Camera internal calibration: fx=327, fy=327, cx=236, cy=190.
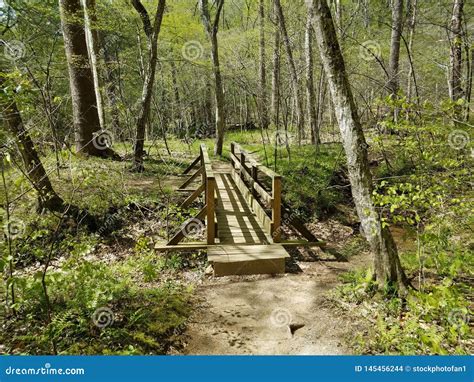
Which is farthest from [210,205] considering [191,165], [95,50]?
[95,50]

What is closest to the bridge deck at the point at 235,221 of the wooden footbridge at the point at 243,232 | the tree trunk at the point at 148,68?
the wooden footbridge at the point at 243,232

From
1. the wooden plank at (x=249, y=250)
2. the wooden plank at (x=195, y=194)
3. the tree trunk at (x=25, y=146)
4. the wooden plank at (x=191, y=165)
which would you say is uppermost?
the tree trunk at (x=25, y=146)

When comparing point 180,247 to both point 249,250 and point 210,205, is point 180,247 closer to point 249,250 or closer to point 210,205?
point 210,205

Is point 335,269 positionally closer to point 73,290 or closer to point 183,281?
point 183,281

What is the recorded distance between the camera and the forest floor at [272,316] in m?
3.67

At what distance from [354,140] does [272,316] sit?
8.31 ft

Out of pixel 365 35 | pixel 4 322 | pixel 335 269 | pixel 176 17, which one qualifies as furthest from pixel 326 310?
pixel 176 17

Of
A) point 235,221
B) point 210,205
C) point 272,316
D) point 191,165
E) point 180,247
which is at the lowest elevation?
point 272,316

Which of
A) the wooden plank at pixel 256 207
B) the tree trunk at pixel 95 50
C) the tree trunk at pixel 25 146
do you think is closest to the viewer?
the tree trunk at pixel 25 146

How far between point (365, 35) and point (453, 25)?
6.68m

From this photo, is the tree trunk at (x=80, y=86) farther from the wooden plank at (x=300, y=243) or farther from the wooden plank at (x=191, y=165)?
the wooden plank at (x=300, y=243)

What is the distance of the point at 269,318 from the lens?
4.22m

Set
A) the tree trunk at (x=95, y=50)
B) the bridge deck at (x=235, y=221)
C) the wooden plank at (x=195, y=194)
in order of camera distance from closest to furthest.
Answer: the bridge deck at (x=235, y=221) < the wooden plank at (x=195, y=194) < the tree trunk at (x=95, y=50)

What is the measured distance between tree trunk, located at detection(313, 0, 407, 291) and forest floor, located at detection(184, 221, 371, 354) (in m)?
0.91
